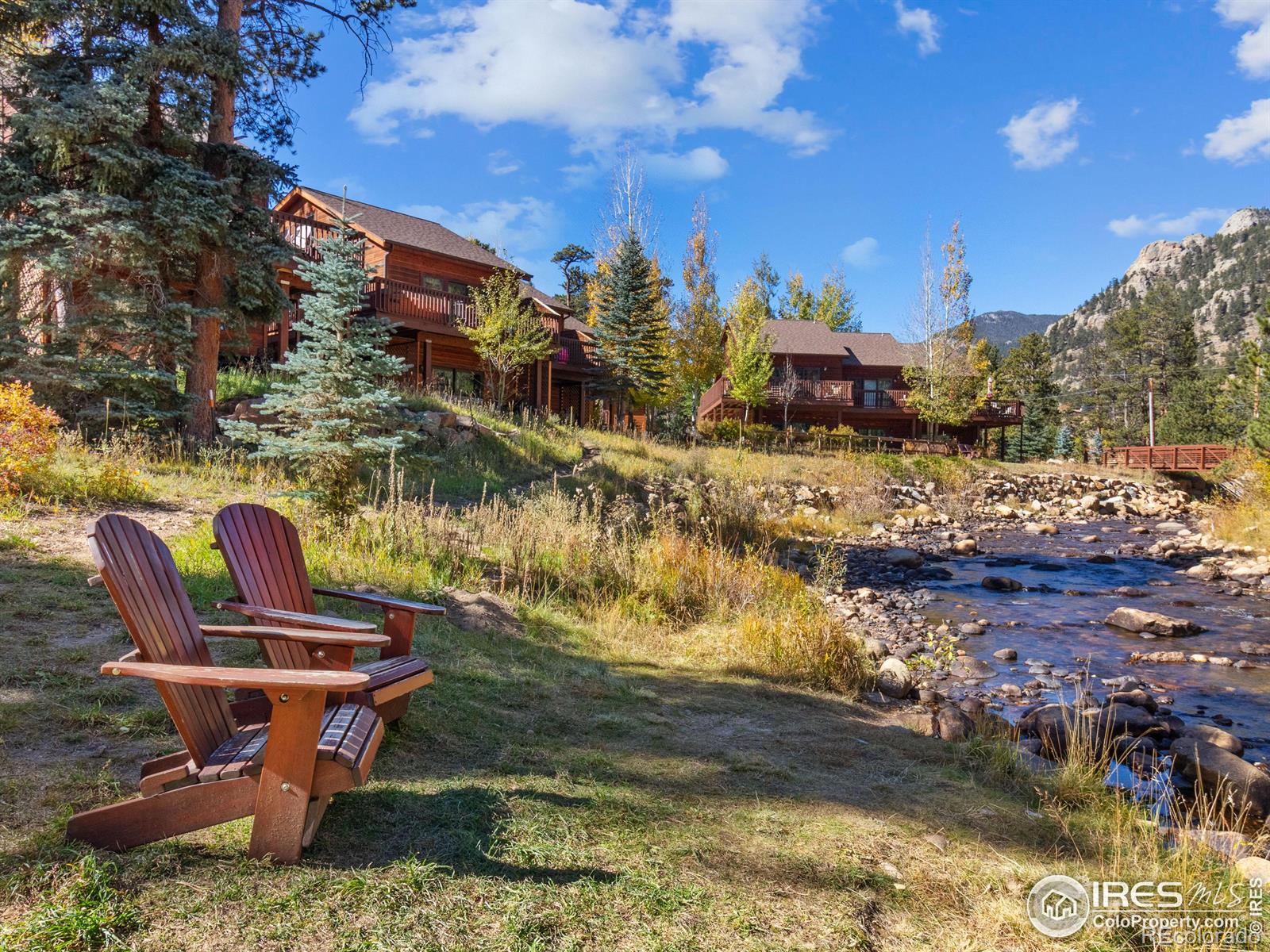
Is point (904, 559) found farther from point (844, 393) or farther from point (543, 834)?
point (844, 393)

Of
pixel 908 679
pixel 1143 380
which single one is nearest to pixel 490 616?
pixel 908 679

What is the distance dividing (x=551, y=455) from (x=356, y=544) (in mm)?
10453

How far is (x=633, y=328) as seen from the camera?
Answer: 26.1m

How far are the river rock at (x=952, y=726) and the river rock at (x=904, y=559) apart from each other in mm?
9711

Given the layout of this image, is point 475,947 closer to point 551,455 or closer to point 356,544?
point 356,544

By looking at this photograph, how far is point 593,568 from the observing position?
7.81 meters

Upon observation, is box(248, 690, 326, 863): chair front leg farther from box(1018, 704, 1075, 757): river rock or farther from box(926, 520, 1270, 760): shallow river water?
box(1018, 704, 1075, 757): river rock

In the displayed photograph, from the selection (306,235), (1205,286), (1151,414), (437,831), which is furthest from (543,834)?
(1205,286)

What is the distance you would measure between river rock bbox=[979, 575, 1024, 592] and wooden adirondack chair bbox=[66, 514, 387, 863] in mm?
12886

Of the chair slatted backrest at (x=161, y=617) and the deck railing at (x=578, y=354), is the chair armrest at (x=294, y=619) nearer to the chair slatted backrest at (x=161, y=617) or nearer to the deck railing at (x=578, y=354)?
the chair slatted backrest at (x=161, y=617)

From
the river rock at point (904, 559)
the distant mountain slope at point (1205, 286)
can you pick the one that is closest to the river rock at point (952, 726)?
the river rock at point (904, 559)

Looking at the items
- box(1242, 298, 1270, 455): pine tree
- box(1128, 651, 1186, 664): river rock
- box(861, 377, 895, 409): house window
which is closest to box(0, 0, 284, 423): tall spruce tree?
box(1128, 651, 1186, 664): river rock

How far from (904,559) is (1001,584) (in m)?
2.17

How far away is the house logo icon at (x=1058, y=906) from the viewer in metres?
2.55
